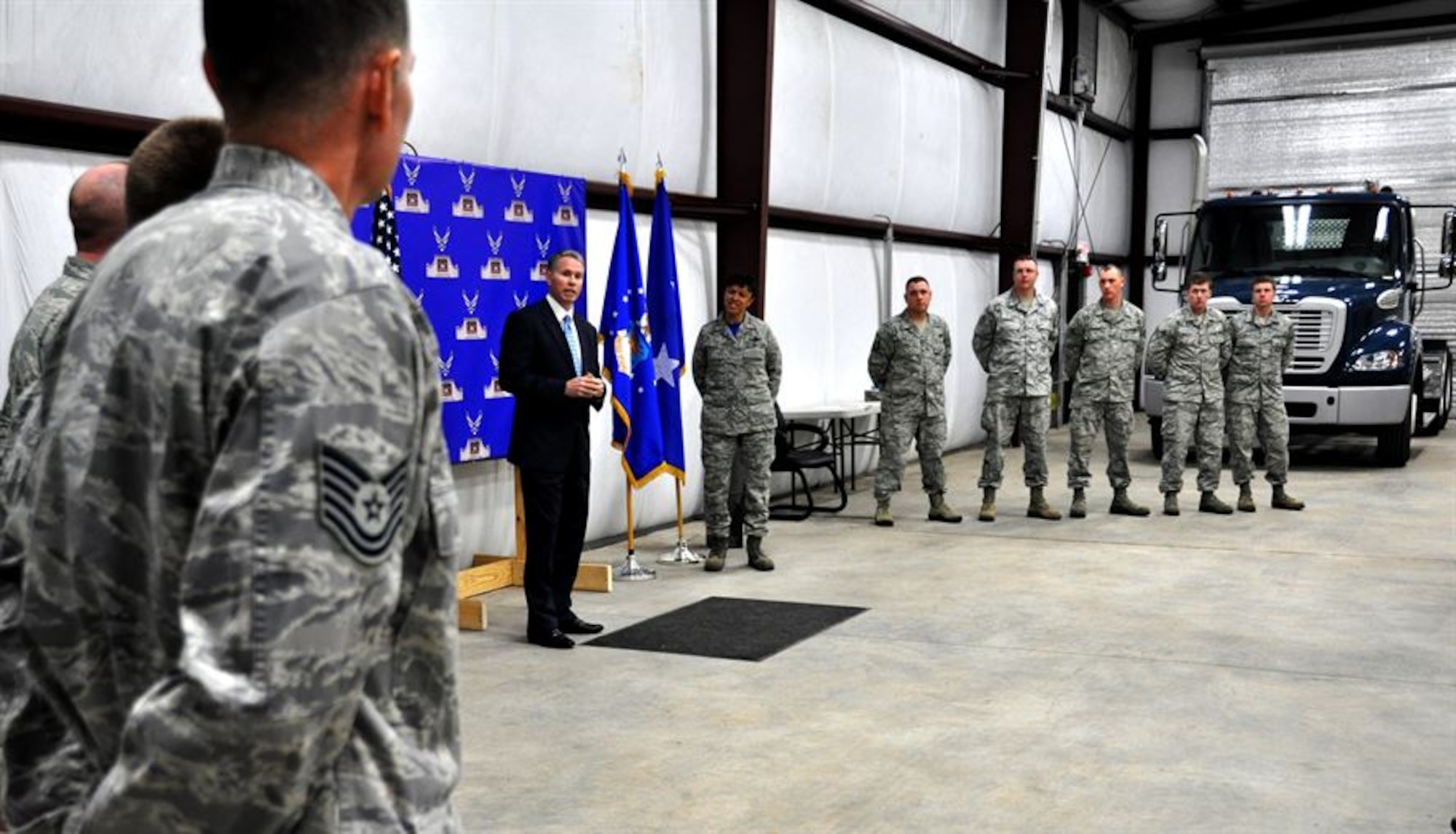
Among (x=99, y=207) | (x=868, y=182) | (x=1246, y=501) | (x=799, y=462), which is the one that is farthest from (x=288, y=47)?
(x=868, y=182)

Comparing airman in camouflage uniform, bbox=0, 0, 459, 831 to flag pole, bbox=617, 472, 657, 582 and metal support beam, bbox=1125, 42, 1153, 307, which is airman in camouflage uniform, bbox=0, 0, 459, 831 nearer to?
flag pole, bbox=617, 472, 657, 582

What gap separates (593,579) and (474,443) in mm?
912

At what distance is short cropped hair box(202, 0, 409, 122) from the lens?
114 cm

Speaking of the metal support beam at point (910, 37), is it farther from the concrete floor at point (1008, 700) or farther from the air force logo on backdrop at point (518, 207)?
the concrete floor at point (1008, 700)

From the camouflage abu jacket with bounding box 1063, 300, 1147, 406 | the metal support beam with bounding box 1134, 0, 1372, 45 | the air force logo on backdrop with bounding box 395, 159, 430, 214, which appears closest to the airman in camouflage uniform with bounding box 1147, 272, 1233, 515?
the camouflage abu jacket with bounding box 1063, 300, 1147, 406

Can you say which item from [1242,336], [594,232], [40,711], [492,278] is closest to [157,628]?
[40,711]

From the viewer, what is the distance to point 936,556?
8.89 m

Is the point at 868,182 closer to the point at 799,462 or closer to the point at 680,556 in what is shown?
the point at 799,462

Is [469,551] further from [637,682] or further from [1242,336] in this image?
[1242,336]

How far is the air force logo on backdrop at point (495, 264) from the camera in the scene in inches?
291

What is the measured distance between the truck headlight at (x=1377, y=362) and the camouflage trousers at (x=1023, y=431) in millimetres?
3943

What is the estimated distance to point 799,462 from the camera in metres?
9.79

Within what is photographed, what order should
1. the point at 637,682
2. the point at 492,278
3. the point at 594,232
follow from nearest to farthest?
the point at 637,682
the point at 492,278
the point at 594,232

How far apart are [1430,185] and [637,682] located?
1246 cm
